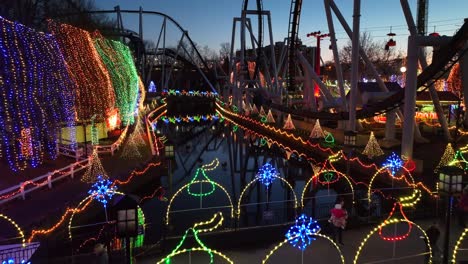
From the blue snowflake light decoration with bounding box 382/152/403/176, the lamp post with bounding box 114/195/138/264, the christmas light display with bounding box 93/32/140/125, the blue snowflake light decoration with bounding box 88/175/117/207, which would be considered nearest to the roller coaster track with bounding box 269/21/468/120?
the blue snowflake light decoration with bounding box 382/152/403/176

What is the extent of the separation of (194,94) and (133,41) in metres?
26.3

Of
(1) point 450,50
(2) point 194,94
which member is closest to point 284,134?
(1) point 450,50

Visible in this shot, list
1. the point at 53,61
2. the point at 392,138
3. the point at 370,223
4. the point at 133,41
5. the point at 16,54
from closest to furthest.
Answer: the point at 16,54 → the point at 370,223 → the point at 53,61 → the point at 392,138 → the point at 133,41

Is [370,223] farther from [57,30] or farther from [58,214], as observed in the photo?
[57,30]

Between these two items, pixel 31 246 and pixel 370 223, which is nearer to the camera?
pixel 31 246

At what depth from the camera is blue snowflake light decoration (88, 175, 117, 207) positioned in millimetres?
12391

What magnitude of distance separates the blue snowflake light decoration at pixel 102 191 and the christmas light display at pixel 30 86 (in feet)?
7.31

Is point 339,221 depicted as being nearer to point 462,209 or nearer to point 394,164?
point 462,209

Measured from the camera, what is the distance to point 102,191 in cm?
1246

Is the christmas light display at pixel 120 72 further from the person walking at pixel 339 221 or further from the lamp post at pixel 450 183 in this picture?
the lamp post at pixel 450 183

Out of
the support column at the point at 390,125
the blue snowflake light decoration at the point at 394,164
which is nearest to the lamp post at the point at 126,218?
the blue snowflake light decoration at the point at 394,164

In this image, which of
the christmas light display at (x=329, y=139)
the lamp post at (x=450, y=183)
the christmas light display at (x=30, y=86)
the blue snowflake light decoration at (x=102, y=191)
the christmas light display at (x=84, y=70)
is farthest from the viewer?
the christmas light display at (x=329, y=139)

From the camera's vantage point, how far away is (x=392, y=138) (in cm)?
2253

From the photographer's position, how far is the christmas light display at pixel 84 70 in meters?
15.9
